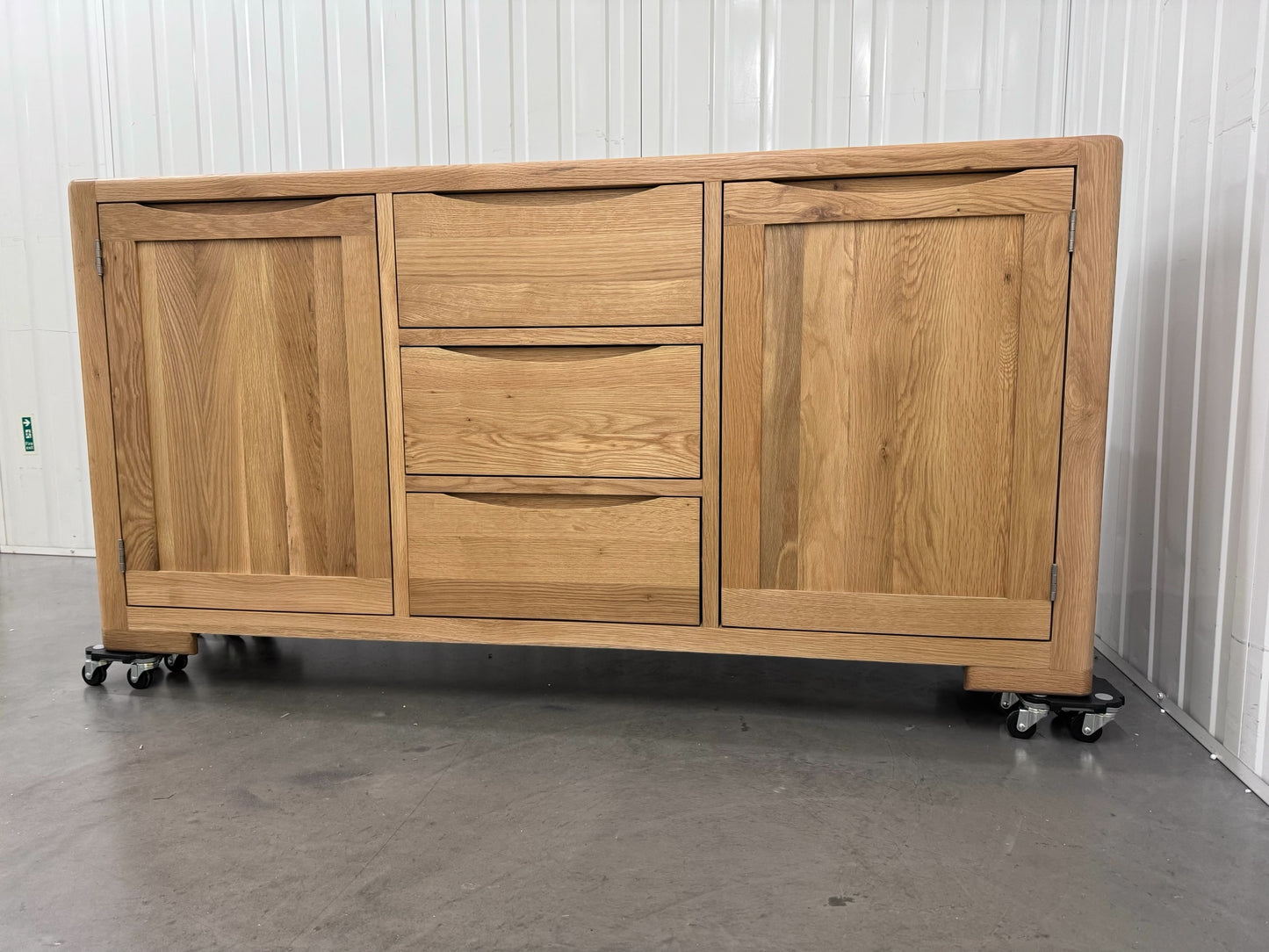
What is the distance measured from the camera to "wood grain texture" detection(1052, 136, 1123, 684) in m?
1.26

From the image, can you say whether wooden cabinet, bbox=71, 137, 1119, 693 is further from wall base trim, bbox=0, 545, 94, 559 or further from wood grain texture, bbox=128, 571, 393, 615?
wall base trim, bbox=0, 545, 94, 559

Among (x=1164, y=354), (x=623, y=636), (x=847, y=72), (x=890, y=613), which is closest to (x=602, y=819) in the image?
(x=623, y=636)

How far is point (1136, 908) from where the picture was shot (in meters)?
0.94

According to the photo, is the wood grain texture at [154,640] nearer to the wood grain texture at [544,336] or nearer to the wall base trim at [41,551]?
the wood grain texture at [544,336]

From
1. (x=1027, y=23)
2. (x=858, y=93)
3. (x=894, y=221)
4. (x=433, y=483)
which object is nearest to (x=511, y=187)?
(x=433, y=483)

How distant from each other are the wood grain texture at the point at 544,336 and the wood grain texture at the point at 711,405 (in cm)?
4

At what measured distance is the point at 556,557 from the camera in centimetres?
145

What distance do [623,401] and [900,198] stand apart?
0.56 meters

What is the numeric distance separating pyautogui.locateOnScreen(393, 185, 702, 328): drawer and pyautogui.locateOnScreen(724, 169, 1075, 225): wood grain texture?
104mm

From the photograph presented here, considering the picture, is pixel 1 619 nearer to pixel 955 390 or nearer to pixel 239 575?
pixel 239 575

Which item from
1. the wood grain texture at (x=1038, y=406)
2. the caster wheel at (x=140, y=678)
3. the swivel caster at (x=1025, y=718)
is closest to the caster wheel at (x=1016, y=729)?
the swivel caster at (x=1025, y=718)

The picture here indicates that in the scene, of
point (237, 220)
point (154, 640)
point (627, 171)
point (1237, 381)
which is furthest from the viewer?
point (154, 640)

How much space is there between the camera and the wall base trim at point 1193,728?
3.93 feet

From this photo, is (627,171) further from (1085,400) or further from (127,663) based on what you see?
(127,663)
